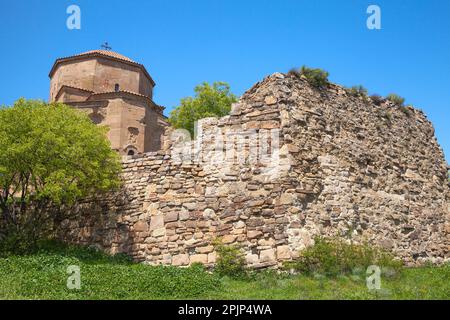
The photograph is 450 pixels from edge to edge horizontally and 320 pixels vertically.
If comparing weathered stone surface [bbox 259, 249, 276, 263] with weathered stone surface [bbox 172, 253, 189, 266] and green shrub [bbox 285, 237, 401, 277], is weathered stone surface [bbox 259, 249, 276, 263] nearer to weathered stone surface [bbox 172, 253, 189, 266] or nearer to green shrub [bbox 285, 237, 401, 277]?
green shrub [bbox 285, 237, 401, 277]

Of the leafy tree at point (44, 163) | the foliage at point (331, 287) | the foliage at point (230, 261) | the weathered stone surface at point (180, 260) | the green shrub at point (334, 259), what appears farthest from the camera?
the leafy tree at point (44, 163)

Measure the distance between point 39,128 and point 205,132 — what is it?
421 cm

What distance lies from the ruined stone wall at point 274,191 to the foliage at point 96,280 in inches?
50.0

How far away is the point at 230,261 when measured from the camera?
34.4ft

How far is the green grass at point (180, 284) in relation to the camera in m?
8.38

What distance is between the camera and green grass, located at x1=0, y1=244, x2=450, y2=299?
8.38 meters

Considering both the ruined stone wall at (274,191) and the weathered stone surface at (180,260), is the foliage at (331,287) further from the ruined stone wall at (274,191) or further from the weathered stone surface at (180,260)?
the weathered stone surface at (180,260)

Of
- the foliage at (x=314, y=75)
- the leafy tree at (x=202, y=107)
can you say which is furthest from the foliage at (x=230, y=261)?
the leafy tree at (x=202, y=107)

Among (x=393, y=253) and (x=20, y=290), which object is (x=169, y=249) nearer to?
(x=20, y=290)

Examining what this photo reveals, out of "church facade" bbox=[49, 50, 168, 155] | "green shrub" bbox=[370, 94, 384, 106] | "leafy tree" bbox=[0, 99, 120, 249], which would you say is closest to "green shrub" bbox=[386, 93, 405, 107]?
"green shrub" bbox=[370, 94, 384, 106]

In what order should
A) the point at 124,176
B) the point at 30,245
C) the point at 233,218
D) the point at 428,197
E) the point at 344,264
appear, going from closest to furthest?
the point at 344,264 < the point at 233,218 < the point at 30,245 < the point at 124,176 < the point at 428,197
